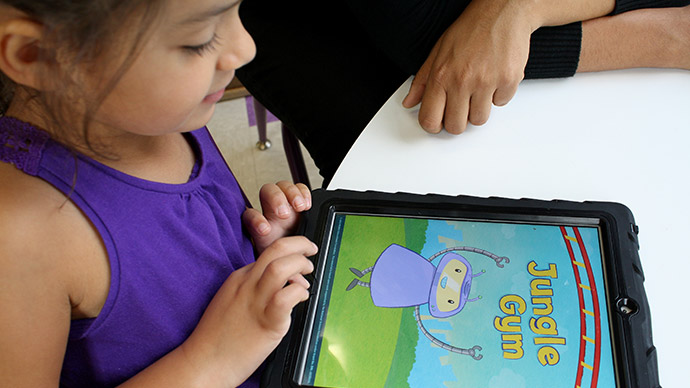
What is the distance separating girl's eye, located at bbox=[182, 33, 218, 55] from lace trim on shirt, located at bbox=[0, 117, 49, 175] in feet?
0.47

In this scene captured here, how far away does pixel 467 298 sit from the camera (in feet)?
1.73

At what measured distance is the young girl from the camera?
407 millimetres

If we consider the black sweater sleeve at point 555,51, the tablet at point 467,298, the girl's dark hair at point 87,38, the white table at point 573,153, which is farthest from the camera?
the black sweater sleeve at point 555,51

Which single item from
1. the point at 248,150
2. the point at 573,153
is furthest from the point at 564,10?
the point at 248,150

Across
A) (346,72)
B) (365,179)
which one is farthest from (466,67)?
(346,72)

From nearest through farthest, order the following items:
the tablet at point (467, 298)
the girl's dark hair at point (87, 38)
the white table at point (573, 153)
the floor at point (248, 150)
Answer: the girl's dark hair at point (87, 38) < the tablet at point (467, 298) < the white table at point (573, 153) < the floor at point (248, 150)

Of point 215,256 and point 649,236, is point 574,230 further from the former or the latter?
point 215,256

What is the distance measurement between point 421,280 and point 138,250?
26 cm

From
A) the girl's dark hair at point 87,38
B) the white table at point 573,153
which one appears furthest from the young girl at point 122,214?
the white table at point 573,153

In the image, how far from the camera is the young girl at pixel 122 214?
0.41 m

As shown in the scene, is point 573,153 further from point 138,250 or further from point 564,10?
point 138,250

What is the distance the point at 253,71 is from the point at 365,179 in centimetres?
41

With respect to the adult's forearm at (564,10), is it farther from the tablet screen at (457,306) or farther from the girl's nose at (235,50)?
the girl's nose at (235,50)

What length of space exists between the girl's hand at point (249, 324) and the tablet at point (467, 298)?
0.02 meters
